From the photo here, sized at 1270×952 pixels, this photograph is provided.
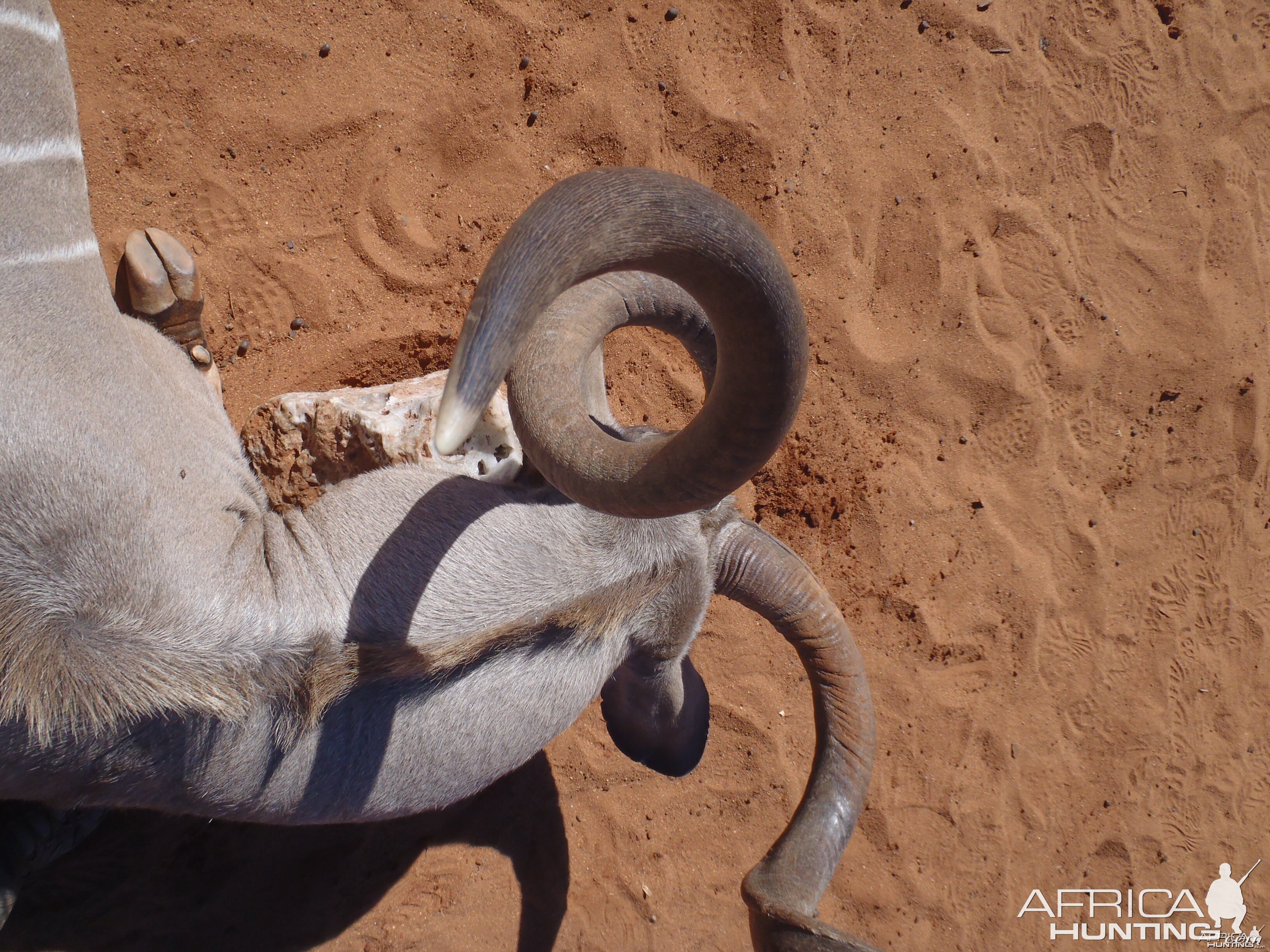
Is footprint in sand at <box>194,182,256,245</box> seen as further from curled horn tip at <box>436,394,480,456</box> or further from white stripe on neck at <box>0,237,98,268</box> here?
curled horn tip at <box>436,394,480,456</box>

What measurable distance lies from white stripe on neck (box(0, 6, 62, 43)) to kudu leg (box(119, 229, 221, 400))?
851 millimetres

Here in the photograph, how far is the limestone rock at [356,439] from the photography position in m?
2.77

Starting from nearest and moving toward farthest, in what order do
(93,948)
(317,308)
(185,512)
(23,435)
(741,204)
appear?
1. (23,435)
2. (185,512)
3. (93,948)
4. (317,308)
5. (741,204)

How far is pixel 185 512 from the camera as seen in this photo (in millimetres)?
2285

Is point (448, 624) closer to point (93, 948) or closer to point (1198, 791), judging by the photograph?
point (93, 948)

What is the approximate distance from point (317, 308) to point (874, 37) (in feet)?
11.5

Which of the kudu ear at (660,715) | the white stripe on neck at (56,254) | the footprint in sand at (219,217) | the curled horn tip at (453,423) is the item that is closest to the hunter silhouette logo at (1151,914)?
the kudu ear at (660,715)

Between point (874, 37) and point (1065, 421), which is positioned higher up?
point (874, 37)

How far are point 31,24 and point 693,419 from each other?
2327mm

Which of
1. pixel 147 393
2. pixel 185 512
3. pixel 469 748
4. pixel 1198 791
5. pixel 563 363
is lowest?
pixel 1198 791

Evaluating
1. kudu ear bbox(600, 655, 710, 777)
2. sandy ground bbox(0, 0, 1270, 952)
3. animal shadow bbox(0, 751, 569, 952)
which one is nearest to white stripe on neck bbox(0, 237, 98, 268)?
sandy ground bbox(0, 0, 1270, 952)

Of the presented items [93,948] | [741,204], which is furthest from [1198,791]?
[93,948]

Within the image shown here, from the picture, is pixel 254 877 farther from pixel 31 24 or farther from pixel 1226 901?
pixel 1226 901

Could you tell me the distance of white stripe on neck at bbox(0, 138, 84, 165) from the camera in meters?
2.13
